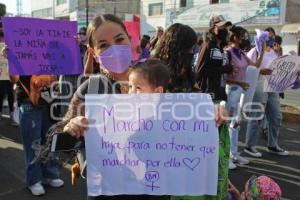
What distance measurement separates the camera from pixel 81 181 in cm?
479

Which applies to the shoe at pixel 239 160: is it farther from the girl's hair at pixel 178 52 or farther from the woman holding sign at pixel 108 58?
the woman holding sign at pixel 108 58

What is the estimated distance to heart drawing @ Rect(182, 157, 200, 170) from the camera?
200cm

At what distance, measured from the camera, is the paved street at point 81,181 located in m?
4.45

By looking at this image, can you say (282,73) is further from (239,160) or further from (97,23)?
(97,23)

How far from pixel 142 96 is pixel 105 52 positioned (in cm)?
35

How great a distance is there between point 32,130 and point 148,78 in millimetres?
2506

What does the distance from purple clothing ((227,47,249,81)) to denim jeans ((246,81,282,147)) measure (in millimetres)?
633

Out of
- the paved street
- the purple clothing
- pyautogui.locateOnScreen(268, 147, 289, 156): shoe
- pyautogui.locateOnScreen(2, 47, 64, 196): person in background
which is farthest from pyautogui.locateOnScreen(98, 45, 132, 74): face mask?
pyautogui.locateOnScreen(268, 147, 289, 156): shoe

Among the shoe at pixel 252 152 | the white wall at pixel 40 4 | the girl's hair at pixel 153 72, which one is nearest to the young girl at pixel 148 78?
the girl's hair at pixel 153 72

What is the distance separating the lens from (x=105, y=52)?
7.07 feet

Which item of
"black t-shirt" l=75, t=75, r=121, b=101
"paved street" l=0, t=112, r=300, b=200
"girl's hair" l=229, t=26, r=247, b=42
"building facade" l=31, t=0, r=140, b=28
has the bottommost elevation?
"paved street" l=0, t=112, r=300, b=200

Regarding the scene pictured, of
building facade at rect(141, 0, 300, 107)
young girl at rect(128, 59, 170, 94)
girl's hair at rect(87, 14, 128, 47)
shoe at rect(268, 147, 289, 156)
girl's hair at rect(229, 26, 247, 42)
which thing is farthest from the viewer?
building facade at rect(141, 0, 300, 107)

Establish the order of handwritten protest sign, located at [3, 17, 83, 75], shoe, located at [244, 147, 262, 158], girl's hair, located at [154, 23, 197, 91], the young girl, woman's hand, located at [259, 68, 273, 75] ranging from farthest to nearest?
1. shoe, located at [244, 147, 262, 158]
2. woman's hand, located at [259, 68, 273, 75]
3. handwritten protest sign, located at [3, 17, 83, 75]
4. girl's hair, located at [154, 23, 197, 91]
5. the young girl

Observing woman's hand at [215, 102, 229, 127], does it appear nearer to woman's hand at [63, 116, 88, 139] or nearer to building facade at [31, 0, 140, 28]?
woman's hand at [63, 116, 88, 139]
